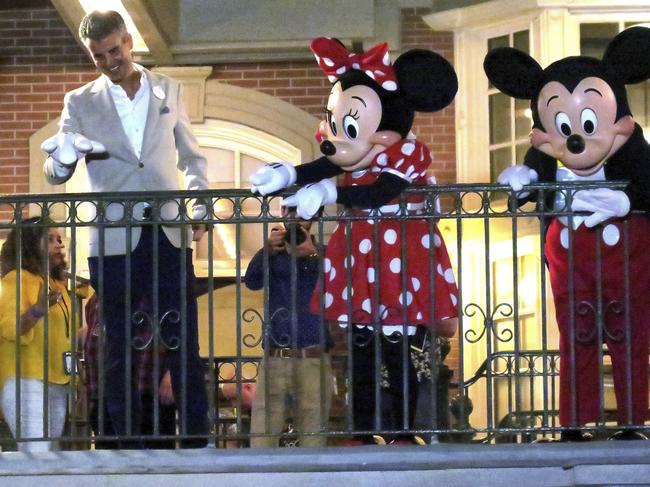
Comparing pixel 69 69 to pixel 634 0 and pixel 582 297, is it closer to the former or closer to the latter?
pixel 634 0

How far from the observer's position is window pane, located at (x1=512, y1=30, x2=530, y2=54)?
34.6ft

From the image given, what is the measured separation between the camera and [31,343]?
7316 millimetres

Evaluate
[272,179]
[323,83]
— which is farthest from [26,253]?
[323,83]

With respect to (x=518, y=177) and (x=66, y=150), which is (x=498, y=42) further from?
(x=66, y=150)

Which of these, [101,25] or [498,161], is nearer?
[101,25]

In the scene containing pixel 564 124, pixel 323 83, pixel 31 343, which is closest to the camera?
pixel 564 124

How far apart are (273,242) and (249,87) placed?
3471 mm

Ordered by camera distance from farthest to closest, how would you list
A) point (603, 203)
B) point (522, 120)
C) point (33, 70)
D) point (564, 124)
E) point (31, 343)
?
point (33, 70), point (522, 120), point (31, 343), point (564, 124), point (603, 203)

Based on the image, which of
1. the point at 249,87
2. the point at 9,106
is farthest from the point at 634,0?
the point at 9,106

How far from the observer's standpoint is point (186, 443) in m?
6.77

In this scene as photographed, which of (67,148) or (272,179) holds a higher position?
(67,148)

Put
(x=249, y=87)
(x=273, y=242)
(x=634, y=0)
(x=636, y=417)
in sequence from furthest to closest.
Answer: (x=249, y=87) → (x=634, y=0) → (x=273, y=242) → (x=636, y=417)

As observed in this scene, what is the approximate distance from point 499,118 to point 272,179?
4500 mm

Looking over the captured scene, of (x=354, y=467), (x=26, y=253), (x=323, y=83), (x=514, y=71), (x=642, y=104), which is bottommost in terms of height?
(x=354, y=467)
